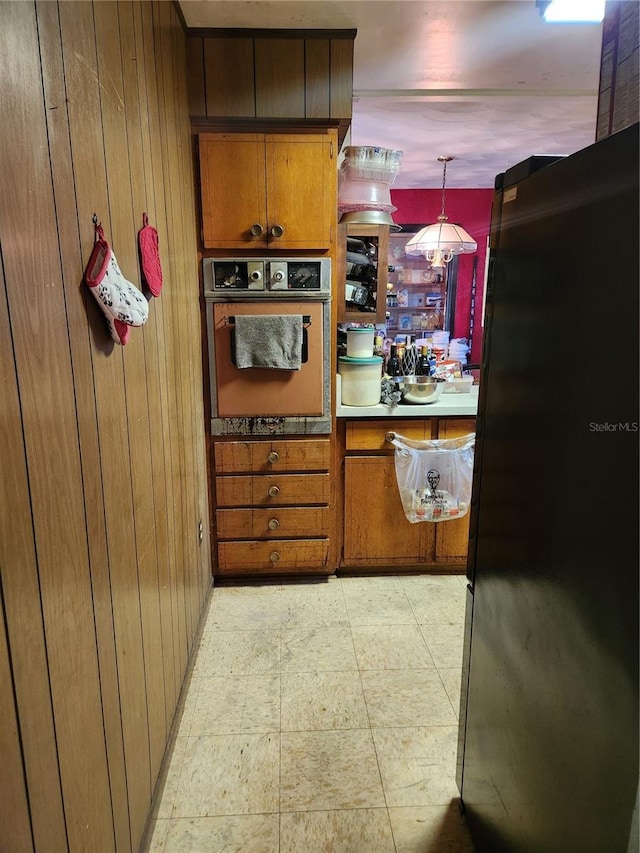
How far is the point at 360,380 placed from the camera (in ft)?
8.77

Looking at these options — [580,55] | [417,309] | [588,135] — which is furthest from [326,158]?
[417,309]

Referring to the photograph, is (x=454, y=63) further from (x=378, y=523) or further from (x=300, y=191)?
(x=378, y=523)

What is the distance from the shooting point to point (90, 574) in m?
1.06

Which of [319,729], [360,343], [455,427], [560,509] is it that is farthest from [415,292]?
[560,509]

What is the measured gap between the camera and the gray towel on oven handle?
2375 mm

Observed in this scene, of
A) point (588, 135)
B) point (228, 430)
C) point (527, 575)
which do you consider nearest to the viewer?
point (527, 575)

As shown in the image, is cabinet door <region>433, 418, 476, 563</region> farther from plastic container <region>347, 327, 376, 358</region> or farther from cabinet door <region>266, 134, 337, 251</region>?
cabinet door <region>266, 134, 337, 251</region>

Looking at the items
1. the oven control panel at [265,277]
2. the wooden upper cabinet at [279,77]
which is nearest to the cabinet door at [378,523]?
the oven control panel at [265,277]

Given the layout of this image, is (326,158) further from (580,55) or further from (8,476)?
(8,476)

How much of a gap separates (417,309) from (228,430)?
15.4 feet

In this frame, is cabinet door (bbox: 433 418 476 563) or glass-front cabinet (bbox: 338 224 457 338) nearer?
cabinet door (bbox: 433 418 476 563)
